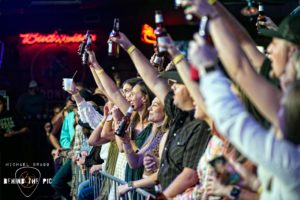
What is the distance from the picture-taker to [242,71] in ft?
14.1

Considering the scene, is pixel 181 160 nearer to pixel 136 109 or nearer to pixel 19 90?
pixel 136 109

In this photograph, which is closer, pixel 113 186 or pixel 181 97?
pixel 181 97

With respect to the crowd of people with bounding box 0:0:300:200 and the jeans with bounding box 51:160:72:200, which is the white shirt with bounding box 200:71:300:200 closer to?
the crowd of people with bounding box 0:0:300:200

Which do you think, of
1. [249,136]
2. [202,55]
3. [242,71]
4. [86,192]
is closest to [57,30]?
[86,192]

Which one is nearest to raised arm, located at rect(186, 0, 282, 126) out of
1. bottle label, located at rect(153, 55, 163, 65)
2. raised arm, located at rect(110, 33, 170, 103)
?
raised arm, located at rect(110, 33, 170, 103)

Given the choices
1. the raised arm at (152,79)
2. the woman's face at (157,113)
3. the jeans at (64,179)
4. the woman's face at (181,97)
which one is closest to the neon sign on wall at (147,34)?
the jeans at (64,179)

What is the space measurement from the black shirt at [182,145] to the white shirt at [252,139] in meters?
1.98

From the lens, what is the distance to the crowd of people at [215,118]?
13.1ft

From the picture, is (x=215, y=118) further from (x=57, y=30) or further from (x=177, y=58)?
(x=57, y=30)

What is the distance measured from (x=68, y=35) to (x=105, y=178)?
14334 mm

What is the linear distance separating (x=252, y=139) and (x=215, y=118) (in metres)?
0.22

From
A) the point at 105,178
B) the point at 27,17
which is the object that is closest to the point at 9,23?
the point at 27,17

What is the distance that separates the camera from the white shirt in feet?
12.9

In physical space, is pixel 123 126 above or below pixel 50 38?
above
